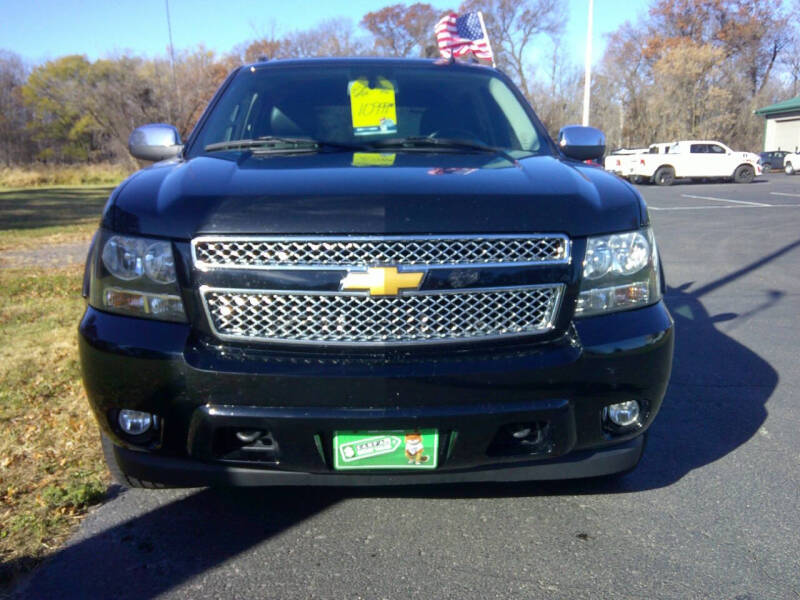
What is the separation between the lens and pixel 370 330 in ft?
7.89

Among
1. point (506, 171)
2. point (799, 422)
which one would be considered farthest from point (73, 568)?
point (799, 422)

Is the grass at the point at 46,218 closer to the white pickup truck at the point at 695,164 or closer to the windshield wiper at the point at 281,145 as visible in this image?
the windshield wiper at the point at 281,145

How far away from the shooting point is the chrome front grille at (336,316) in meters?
2.39

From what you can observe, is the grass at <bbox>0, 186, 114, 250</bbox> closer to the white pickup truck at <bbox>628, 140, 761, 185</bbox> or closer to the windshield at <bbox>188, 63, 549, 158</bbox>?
the windshield at <bbox>188, 63, 549, 158</bbox>

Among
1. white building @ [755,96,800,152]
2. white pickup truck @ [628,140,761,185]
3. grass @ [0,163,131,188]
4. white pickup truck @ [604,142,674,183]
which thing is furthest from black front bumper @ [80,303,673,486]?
white building @ [755,96,800,152]

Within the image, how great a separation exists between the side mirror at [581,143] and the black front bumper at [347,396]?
155cm

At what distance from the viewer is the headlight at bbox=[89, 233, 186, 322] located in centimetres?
243

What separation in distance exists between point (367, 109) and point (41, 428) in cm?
232

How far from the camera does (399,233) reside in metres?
2.37

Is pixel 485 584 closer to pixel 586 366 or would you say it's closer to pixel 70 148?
pixel 586 366

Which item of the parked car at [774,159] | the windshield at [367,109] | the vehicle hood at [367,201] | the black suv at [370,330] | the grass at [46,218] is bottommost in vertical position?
the parked car at [774,159]

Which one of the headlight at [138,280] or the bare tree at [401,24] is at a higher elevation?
the bare tree at [401,24]

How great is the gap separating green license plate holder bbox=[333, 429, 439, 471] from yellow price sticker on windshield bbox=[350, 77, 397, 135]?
1.75 m

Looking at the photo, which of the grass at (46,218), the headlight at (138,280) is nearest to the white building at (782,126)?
the grass at (46,218)
